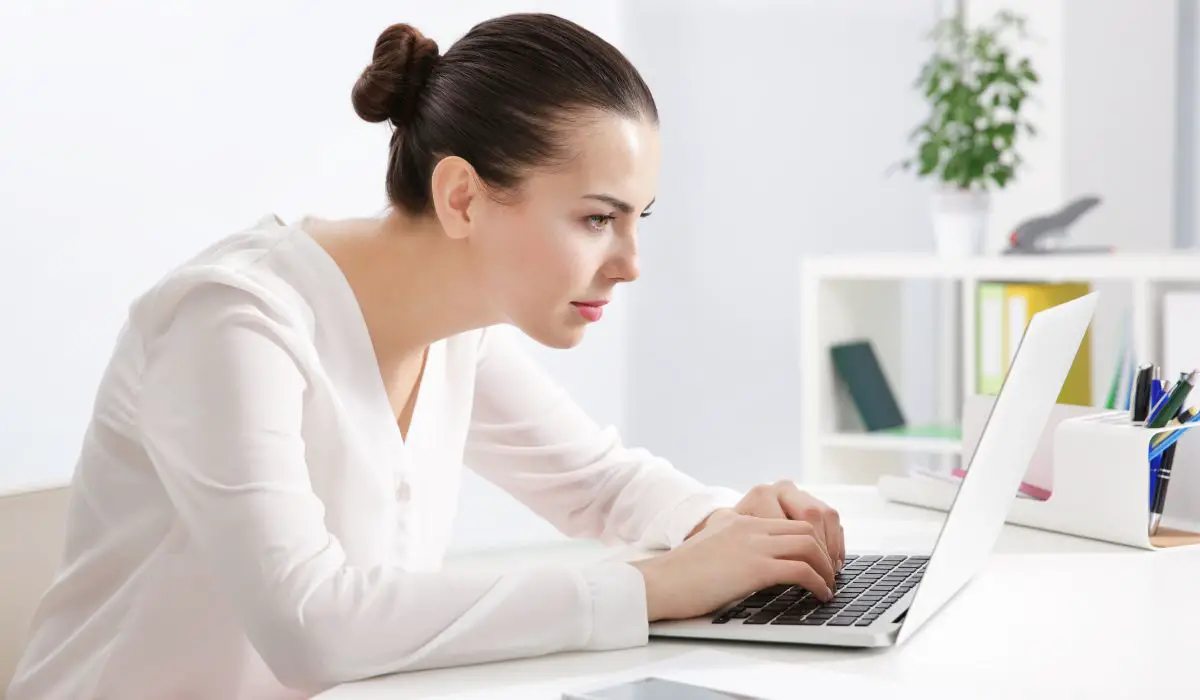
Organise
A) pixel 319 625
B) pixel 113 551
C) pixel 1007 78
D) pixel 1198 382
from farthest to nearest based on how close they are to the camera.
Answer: pixel 1007 78
pixel 1198 382
pixel 113 551
pixel 319 625


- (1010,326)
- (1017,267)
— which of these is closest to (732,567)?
Result: (1017,267)

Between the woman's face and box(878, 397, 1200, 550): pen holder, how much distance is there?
556 mm

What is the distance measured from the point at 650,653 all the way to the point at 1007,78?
2.51 meters

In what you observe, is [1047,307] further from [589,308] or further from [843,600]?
[843,600]

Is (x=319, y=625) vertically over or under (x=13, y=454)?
over

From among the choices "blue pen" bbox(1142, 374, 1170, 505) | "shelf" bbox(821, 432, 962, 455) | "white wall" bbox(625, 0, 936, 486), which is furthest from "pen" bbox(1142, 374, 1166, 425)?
"white wall" bbox(625, 0, 936, 486)

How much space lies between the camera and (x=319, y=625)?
1.05 m

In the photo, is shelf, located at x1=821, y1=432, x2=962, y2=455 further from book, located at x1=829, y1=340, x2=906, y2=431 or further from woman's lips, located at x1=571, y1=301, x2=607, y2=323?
woman's lips, located at x1=571, y1=301, x2=607, y2=323

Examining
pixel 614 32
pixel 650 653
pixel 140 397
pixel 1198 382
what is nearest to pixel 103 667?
pixel 140 397

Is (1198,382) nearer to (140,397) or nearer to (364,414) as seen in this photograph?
(364,414)

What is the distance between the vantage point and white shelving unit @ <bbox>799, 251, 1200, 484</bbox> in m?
2.87

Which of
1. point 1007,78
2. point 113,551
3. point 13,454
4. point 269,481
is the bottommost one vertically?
point 13,454

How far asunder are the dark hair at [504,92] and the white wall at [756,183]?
2.82 m

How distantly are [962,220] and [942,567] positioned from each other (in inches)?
88.9
